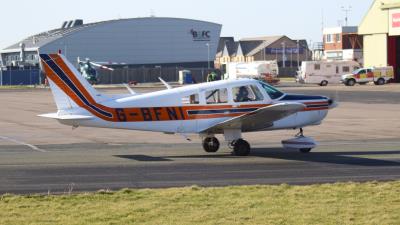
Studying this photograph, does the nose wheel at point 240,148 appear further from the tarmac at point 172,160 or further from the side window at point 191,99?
the side window at point 191,99

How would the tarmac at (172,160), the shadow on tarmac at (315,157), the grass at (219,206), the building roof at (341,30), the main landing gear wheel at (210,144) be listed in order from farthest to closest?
1. the building roof at (341,30)
2. the main landing gear wheel at (210,144)
3. the shadow on tarmac at (315,157)
4. the tarmac at (172,160)
5. the grass at (219,206)

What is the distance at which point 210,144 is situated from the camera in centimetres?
1970

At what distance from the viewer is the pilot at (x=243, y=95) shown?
62.1 feet

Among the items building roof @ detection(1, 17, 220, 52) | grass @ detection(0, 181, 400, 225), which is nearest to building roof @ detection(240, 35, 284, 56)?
building roof @ detection(1, 17, 220, 52)

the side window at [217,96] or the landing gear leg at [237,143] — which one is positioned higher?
the side window at [217,96]

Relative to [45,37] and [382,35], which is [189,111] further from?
[45,37]

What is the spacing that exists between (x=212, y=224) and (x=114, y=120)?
29.5 ft

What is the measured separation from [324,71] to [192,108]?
60.4m

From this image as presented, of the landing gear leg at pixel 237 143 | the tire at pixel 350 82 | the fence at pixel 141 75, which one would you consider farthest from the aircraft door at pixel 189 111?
the fence at pixel 141 75

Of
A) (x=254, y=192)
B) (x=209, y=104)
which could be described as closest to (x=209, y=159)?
(x=209, y=104)

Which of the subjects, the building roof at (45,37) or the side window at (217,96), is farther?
the building roof at (45,37)

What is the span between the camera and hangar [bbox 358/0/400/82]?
75500 mm

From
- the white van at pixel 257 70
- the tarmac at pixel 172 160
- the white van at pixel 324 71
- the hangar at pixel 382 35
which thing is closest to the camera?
the tarmac at pixel 172 160

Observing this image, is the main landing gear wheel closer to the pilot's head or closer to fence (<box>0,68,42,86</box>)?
the pilot's head
